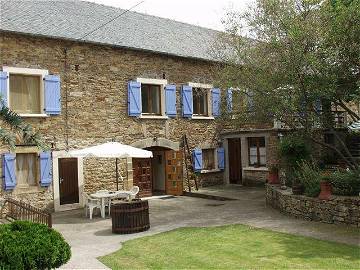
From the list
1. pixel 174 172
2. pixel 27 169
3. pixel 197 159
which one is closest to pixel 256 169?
pixel 197 159

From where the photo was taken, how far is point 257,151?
18984 millimetres

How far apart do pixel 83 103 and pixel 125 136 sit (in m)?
2.17

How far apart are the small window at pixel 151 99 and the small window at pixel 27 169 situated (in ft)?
16.6

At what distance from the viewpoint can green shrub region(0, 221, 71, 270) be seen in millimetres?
5727

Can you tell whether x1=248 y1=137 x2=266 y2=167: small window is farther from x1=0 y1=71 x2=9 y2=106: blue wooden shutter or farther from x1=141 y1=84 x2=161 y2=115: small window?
x1=0 y1=71 x2=9 y2=106: blue wooden shutter

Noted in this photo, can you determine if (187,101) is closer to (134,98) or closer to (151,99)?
(151,99)

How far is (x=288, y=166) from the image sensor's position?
14.3m

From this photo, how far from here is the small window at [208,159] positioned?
1934cm

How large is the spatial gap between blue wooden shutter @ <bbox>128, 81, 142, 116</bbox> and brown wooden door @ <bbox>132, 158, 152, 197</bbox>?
2134 millimetres

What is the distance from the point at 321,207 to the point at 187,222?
3.62 metres

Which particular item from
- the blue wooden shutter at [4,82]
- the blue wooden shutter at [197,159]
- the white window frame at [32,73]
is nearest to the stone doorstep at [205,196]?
the blue wooden shutter at [197,159]

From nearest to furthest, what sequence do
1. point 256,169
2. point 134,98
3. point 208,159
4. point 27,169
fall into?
point 27,169, point 134,98, point 256,169, point 208,159

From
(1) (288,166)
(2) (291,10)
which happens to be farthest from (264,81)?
(1) (288,166)

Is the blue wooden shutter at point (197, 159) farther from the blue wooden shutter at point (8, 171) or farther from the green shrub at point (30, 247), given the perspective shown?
the green shrub at point (30, 247)
